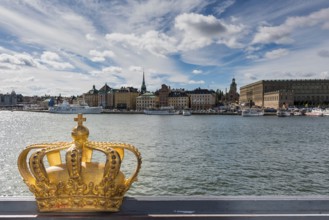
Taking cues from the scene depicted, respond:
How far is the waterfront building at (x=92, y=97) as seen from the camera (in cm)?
19012

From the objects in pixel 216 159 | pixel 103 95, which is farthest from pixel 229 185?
pixel 103 95

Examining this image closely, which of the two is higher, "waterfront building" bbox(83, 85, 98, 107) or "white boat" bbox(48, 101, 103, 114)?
"waterfront building" bbox(83, 85, 98, 107)

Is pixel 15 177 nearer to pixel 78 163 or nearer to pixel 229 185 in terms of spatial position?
pixel 229 185

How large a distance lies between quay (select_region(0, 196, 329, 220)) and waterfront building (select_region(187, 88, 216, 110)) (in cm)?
15602

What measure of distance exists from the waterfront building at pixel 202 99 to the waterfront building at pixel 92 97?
2357 inches

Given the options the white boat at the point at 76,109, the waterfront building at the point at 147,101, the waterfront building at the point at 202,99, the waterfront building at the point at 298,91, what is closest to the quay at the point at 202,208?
the white boat at the point at 76,109

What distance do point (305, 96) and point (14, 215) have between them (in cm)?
16318

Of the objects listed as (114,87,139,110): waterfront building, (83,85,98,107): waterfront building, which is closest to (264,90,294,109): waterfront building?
(114,87,139,110): waterfront building

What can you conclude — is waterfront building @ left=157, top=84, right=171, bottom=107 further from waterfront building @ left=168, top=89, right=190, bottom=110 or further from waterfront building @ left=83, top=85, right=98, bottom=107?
waterfront building @ left=83, top=85, right=98, bottom=107

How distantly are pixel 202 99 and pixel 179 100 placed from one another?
1108 centimetres

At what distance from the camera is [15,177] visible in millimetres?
16422

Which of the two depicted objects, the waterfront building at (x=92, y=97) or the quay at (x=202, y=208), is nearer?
the quay at (x=202, y=208)

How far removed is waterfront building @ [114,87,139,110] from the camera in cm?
17250

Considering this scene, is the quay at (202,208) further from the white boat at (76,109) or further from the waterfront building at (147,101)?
the waterfront building at (147,101)
